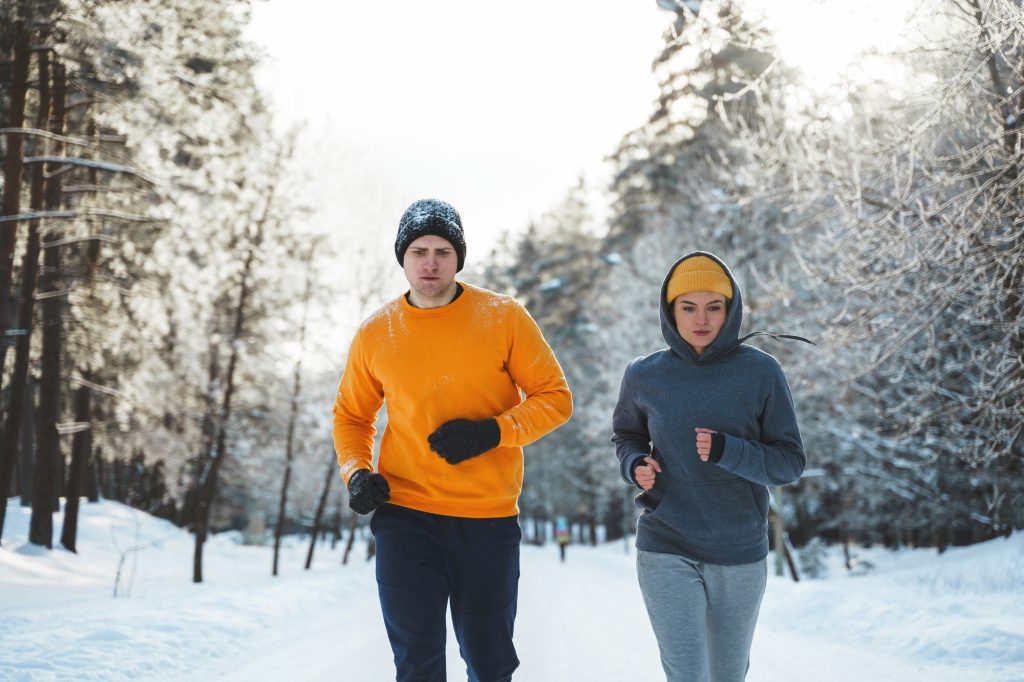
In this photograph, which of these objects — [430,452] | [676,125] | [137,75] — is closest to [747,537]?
[430,452]

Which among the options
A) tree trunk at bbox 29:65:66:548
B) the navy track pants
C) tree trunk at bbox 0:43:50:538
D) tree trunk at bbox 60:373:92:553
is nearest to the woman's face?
the navy track pants

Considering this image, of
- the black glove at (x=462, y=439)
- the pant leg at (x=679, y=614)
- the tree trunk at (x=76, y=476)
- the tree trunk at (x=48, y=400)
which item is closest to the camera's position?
the black glove at (x=462, y=439)

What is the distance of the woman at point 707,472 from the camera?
3355 millimetres

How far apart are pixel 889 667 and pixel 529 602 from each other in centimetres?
657

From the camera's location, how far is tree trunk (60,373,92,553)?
17.8 m

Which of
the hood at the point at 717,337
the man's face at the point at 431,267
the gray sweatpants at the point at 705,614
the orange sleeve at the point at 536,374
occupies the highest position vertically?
the man's face at the point at 431,267

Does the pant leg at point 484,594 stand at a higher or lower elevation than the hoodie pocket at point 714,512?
lower

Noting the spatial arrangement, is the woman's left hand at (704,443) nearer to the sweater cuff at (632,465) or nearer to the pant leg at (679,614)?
the sweater cuff at (632,465)

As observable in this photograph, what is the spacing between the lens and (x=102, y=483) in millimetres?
40781

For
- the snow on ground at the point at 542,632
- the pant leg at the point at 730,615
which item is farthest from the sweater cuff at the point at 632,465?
the snow on ground at the point at 542,632

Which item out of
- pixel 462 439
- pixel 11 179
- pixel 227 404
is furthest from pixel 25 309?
pixel 462 439

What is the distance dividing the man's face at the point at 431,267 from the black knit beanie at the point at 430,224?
0.11 ft

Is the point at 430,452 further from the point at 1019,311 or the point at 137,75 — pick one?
the point at 137,75

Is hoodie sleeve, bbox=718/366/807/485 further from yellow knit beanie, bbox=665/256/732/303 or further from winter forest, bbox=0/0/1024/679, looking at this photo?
winter forest, bbox=0/0/1024/679
